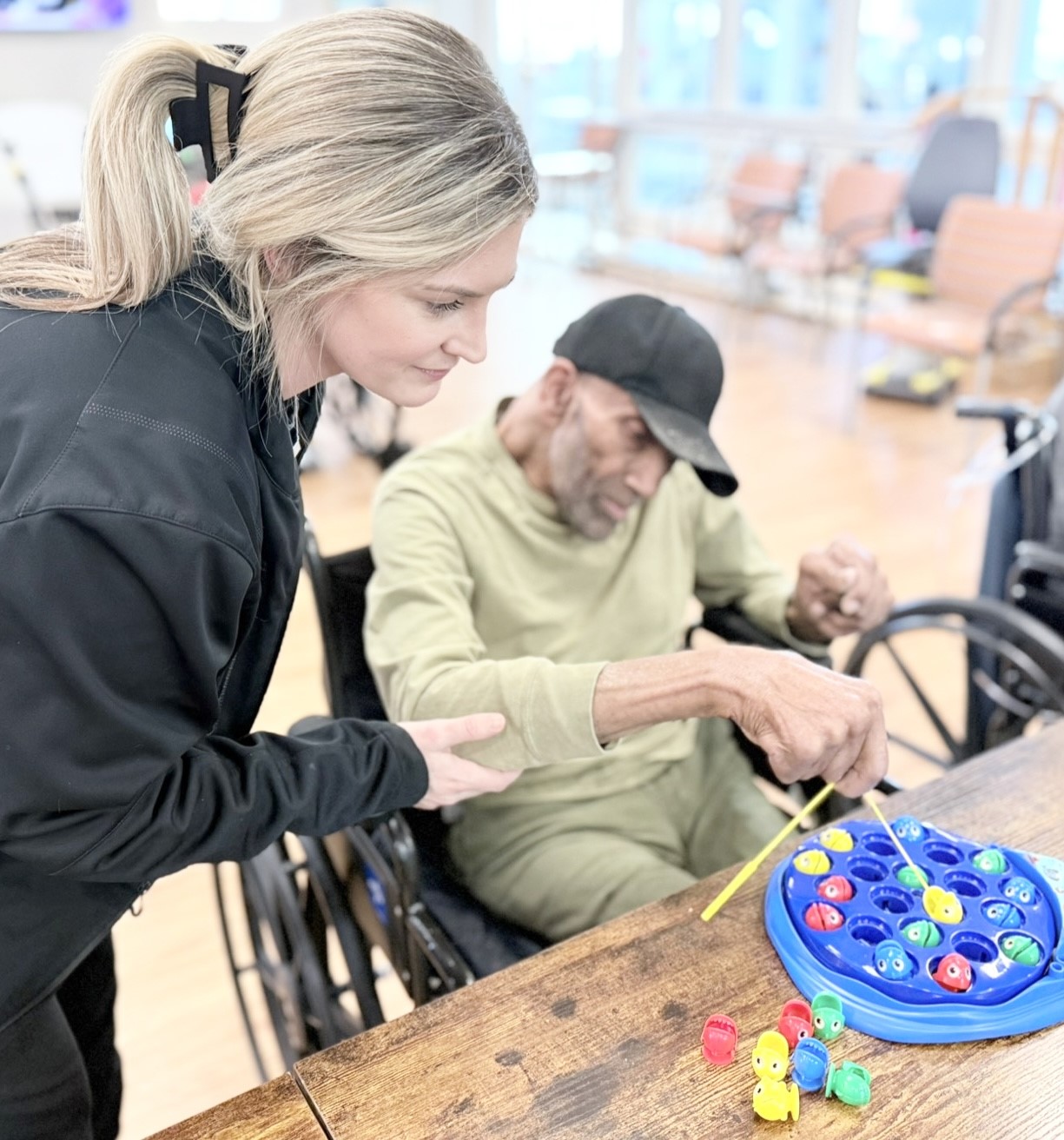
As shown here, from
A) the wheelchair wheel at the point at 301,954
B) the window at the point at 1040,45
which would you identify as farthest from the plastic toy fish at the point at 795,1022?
the window at the point at 1040,45

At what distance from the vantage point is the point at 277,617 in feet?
2.97

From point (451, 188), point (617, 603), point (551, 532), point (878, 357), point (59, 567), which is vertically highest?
point (451, 188)

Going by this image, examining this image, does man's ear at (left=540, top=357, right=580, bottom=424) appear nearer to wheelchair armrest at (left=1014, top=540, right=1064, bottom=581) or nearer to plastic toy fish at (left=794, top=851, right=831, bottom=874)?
plastic toy fish at (left=794, top=851, right=831, bottom=874)

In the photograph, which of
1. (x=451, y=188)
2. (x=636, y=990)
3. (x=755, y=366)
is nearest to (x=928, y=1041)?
(x=636, y=990)

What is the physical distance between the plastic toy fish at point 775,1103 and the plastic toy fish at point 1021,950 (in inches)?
9.1

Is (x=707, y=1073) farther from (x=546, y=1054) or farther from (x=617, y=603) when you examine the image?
(x=617, y=603)

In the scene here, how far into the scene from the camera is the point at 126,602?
69cm

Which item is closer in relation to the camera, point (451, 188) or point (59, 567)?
point (59, 567)

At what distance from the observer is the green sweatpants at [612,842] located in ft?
4.25

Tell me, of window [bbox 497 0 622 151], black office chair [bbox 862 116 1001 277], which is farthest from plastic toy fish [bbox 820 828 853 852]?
window [bbox 497 0 622 151]

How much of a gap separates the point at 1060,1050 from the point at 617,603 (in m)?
0.75

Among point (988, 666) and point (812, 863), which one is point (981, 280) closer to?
point (988, 666)

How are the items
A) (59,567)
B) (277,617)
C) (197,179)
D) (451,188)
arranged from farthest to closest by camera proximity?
(197,179), (277,617), (451,188), (59,567)

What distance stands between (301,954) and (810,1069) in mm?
780
